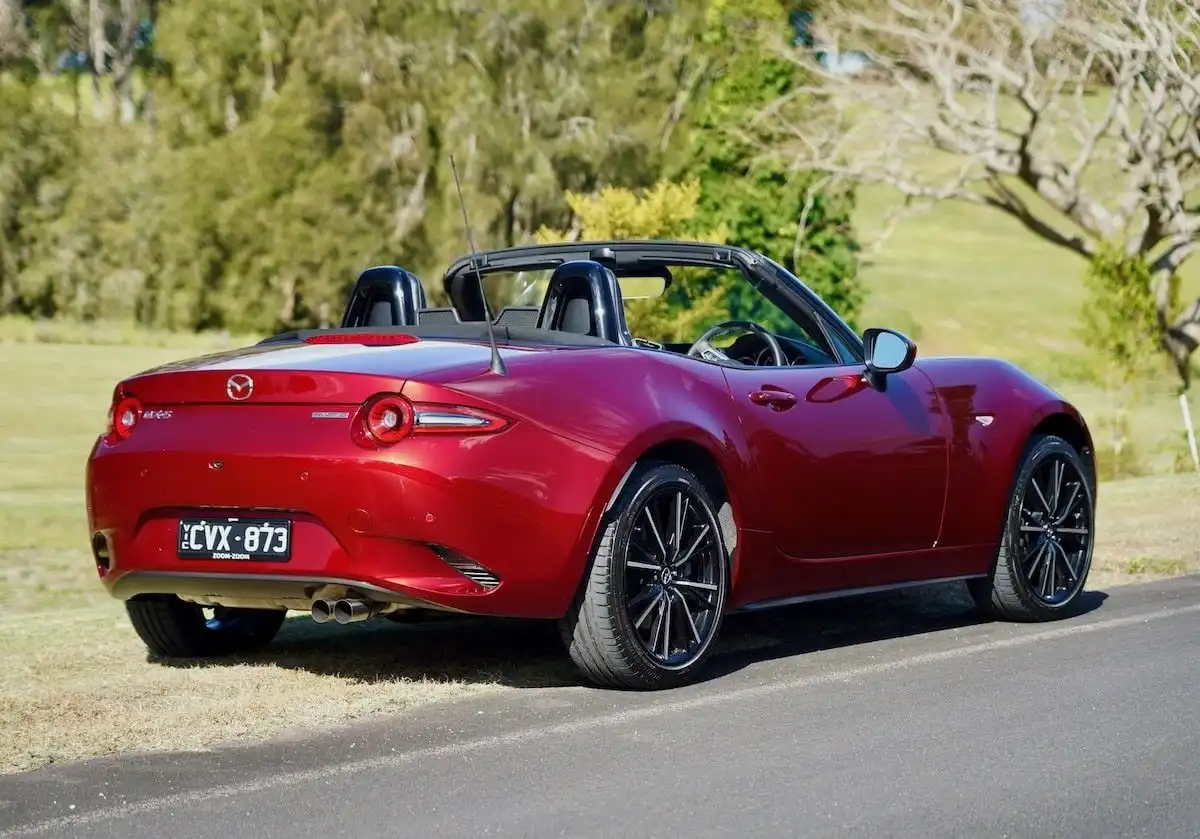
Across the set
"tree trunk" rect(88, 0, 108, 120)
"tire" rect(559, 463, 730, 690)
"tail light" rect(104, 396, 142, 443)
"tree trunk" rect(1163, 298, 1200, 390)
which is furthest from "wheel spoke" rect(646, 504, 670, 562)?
"tree trunk" rect(88, 0, 108, 120)

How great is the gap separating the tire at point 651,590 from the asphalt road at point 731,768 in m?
0.13

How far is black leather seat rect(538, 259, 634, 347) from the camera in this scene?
686 cm

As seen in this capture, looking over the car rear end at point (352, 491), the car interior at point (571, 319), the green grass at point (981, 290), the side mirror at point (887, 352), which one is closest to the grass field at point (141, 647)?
the car rear end at point (352, 491)

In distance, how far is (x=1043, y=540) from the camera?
8.52m

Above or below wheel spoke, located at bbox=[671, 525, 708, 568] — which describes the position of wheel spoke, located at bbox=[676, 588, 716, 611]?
below

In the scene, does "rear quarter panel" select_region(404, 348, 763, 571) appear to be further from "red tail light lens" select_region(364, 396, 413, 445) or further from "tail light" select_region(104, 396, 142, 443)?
"tail light" select_region(104, 396, 142, 443)

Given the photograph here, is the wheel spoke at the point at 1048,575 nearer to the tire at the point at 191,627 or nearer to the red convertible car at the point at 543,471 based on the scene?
the red convertible car at the point at 543,471

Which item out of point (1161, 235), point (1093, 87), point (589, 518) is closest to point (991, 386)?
point (589, 518)

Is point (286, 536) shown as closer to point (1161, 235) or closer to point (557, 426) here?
point (557, 426)

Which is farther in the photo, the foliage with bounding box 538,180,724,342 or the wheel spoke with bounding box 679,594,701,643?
the foliage with bounding box 538,180,724,342

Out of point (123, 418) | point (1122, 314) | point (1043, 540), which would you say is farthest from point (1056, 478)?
point (1122, 314)

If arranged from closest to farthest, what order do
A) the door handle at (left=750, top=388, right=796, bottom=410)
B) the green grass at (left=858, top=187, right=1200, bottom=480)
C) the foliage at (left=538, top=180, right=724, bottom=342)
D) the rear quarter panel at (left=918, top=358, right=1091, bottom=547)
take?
the door handle at (left=750, top=388, right=796, bottom=410), the rear quarter panel at (left=918, top=358, right=1091, bottom=547), the foliage at (left=538, top=180, right=724, bottom=342), the green grass at (left=858, top=187, right=1200, bottom=480)

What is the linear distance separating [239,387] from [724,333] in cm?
217

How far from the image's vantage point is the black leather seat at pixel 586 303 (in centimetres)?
686
